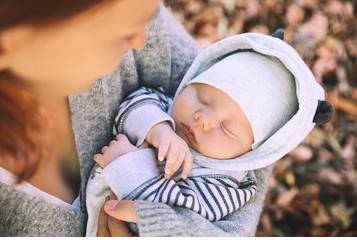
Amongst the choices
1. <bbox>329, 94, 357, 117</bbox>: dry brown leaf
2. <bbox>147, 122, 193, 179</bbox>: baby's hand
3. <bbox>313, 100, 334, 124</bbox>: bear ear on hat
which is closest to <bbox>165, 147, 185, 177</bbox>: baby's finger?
<bbox>147, 122, 193, 179</bbox>: baby's hand

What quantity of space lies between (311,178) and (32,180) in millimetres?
712

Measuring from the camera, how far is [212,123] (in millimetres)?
938

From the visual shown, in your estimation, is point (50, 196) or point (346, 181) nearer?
point (50, 196)

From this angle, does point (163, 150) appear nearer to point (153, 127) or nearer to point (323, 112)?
point (153, 127)

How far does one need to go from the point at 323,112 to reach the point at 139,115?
10.1 inches

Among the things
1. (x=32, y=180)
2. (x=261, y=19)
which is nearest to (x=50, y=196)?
(x=32, y=180)

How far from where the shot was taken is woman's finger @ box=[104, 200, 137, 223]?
0.90 metres

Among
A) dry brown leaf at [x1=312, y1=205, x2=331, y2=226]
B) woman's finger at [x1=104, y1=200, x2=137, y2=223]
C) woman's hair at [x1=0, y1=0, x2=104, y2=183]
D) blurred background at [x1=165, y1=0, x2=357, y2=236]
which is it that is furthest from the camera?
dry brown leaf at [x1=312, y1=205, x2=331, y2=226]

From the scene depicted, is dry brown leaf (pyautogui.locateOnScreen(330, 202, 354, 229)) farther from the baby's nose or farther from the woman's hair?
the woman's hair

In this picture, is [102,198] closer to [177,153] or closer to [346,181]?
[177,153]

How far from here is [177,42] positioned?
1.05 m

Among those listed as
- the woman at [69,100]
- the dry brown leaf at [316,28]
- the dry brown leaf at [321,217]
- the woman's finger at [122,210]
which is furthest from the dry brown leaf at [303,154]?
the woman's finger at [122,210]

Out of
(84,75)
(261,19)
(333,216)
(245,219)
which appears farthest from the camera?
(333,216)

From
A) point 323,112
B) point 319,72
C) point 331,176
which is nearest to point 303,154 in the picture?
point 331,176
